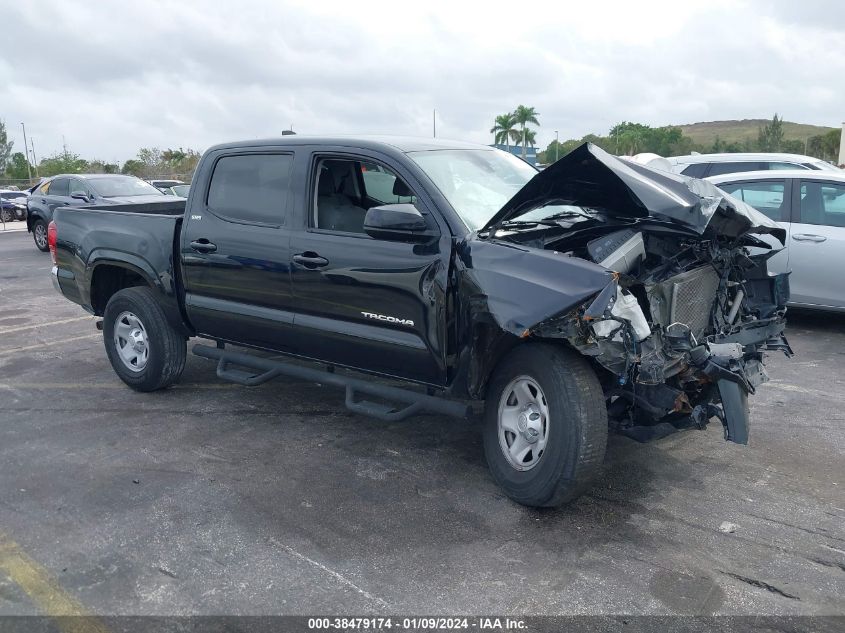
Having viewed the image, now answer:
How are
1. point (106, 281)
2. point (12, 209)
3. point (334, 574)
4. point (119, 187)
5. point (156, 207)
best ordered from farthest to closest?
point (12, 209), point (119, 187), point (156, 207), point (106, 281), point (334, 574)

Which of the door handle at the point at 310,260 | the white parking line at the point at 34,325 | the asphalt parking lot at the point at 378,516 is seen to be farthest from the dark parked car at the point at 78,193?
the door handle at the point at 310,260

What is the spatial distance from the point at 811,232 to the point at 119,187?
13.4 m

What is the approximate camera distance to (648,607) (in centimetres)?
321

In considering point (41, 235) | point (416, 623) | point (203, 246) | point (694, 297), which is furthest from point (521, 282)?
point (41, 235)

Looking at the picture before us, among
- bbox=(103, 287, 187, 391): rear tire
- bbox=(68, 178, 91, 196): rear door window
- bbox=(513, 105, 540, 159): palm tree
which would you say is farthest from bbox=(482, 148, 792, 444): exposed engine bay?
bbox=(513, 105, 540, 159): palm tree

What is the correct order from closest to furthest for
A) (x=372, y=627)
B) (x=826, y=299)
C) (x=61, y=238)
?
1. (x=372, y=627)
2. (x=61, y=238)
3. (x=826, y=299)

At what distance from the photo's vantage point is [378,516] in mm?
4047

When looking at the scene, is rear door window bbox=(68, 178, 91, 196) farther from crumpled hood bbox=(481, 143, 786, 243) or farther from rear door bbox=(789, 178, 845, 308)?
crumpled hood bbox=(481, 143, 786, 243)

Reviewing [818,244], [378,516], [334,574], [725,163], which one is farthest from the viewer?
[725,163]

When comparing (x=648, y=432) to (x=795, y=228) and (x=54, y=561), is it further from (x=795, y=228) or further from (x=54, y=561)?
(x=795, y=228)

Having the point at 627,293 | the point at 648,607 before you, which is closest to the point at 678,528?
the point at 648,607

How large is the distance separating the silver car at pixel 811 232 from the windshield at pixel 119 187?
1248 centimetres

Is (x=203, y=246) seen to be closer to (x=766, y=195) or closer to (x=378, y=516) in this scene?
(x=378, y=516)

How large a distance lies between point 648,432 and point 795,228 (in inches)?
193
